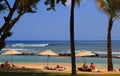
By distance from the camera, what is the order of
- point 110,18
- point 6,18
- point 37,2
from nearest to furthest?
point 6,18 < point 37,2 < point 110,18

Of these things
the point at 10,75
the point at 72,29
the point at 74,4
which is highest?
the point at 74,4

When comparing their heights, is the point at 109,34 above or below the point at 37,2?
below

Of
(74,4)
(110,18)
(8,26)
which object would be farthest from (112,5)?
(8,26)

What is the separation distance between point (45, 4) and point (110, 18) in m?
10.7

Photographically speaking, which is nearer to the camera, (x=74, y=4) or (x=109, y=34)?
(x=74, y=4)

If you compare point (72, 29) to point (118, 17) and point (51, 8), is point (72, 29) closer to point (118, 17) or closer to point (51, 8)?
point (51, 8)

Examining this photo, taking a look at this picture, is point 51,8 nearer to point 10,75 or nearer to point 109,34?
point 10,75

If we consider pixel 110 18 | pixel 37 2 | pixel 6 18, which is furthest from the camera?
pixel 110 18

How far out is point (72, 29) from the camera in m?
25.2

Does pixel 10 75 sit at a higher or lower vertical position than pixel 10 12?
lower

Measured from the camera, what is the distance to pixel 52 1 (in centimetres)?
2447

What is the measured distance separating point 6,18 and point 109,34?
40.9ft

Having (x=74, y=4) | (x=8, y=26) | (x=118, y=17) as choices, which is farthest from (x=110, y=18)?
(x=8, y=26)

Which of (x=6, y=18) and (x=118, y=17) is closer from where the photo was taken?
(x=6, y=18)
